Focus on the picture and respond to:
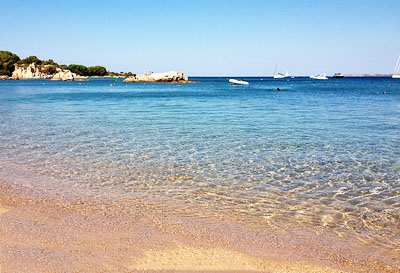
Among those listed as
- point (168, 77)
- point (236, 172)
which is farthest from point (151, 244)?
point (168, 77)

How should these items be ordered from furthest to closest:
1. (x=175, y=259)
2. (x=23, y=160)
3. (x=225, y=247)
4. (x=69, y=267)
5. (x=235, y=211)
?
1. (x=23, y=160)
2. (x=235, y=211)
3. (x=225, y=247)
4. (x=175, y=259)
5. (x=69, y=267)

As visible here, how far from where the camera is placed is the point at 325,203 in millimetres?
8523

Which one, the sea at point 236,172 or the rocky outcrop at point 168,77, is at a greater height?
the rocky outcrop at point 168,77

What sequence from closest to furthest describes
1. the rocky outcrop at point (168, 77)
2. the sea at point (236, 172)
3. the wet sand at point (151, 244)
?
the wet sand at point (151, 244) < the sea at point (236, 172) < the rocky outcrop at point (168, 77)

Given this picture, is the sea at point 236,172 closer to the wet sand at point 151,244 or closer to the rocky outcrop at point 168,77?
the wet sand at point 151,244

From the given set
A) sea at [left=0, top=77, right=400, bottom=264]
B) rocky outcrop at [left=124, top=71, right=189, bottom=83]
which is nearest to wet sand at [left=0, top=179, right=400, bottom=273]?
sea at [left=0, top=77, right=400, bottom=264]

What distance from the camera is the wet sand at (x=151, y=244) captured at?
5.50m

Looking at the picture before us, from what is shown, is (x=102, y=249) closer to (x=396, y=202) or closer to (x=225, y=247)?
(x=225, y=247)

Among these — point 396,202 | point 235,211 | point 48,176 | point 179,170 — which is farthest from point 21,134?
point 396,202

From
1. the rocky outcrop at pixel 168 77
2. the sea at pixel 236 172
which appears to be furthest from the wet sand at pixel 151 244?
the rocky outcrop at pixel 168 77

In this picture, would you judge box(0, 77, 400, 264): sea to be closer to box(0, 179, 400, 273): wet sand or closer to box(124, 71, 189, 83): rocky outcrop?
box(0, 179, 400, 273): wet sand

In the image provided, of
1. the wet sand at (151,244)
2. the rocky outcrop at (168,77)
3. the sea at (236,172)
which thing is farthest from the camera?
the rocky outcrop at (168,77)

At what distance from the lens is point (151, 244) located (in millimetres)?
6273

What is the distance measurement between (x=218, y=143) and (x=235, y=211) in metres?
8.27
